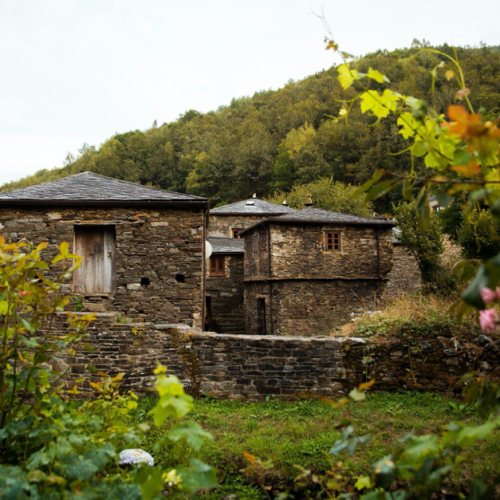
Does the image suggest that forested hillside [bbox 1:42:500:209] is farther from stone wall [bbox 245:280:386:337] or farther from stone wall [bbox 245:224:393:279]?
stone wall [bbox 245:280:386:337]

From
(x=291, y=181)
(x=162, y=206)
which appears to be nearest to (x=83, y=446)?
(x=162, y=206)

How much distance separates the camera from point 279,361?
707 centimetres

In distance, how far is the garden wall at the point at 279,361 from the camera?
700 centimetres

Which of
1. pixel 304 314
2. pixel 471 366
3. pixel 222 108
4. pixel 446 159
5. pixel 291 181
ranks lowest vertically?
pixel 304 314

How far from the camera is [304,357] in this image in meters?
7.09

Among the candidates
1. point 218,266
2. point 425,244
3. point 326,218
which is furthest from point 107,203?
point 218,266

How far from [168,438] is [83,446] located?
1.85 ft

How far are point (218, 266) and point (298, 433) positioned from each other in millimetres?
16144

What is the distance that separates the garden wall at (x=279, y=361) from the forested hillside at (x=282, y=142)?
32.5m

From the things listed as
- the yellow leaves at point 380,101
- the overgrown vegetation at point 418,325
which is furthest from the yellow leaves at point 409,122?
the overgrown vegetation at point 418,325

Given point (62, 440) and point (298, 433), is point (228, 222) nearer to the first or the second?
point (298, 433)

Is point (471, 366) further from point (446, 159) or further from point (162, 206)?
point (162, 206)

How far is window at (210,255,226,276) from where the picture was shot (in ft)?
69.7

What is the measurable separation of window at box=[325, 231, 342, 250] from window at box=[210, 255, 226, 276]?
6.54 metres
